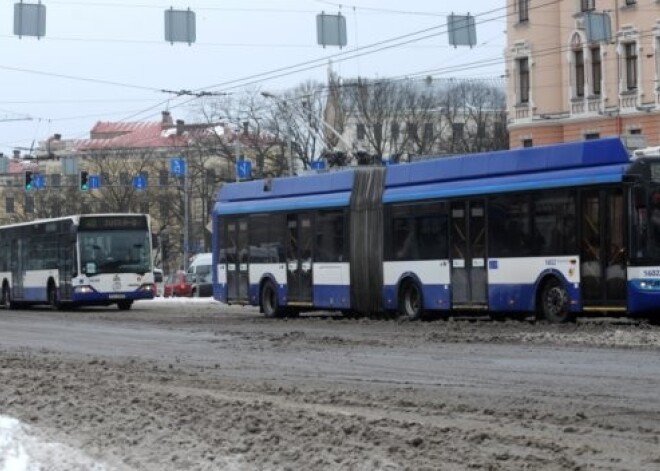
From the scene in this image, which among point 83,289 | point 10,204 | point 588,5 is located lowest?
point 83,289

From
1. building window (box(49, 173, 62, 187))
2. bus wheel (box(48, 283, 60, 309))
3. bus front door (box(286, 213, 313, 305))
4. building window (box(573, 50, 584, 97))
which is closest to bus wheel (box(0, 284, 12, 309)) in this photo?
bus wheel (box(48, 283, 60, 309))

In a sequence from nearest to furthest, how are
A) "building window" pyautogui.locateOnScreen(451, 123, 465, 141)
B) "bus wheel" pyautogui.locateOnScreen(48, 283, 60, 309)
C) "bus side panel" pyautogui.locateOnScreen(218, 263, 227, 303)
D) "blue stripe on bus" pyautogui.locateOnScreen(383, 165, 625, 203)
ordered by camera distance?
"blue stripe on bus" pyautogui.locateOnScreen(383, 165, 625, 203) < "bus side panel" pyautogui.locateOnScreen(218, 263, 227, 303) < "bus wheel" pyautogui.locateOnScreen(48, 283, 60, 309) < "building window" pyautogui.locateOnScreen(451, 123, 465, 141)

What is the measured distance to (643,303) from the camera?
21.7m

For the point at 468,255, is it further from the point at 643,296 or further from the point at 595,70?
the point at 595,70

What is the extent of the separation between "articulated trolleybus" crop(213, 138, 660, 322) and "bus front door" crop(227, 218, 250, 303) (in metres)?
0.05

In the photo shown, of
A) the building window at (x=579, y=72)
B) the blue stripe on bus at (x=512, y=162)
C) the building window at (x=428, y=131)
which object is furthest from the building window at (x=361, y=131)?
the blue stripe on bus at (x=512, y=162)

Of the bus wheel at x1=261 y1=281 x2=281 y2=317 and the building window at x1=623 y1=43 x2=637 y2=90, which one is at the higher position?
the building window at x1=623 y1=43 x2=637 y2=90

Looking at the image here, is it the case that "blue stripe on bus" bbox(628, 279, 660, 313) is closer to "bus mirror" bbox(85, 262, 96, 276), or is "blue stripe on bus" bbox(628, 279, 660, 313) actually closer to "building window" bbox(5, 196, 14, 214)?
"bus mirror" bbox(85, 262, 96, 276)

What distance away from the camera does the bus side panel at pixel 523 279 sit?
75.6 feet

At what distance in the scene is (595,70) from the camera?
65.9 metres

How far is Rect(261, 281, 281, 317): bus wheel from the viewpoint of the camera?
31.7 metres

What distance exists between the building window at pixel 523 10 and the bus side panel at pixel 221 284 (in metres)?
39.0

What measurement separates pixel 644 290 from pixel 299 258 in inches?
426

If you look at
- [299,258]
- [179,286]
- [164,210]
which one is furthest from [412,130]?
[299,258]
